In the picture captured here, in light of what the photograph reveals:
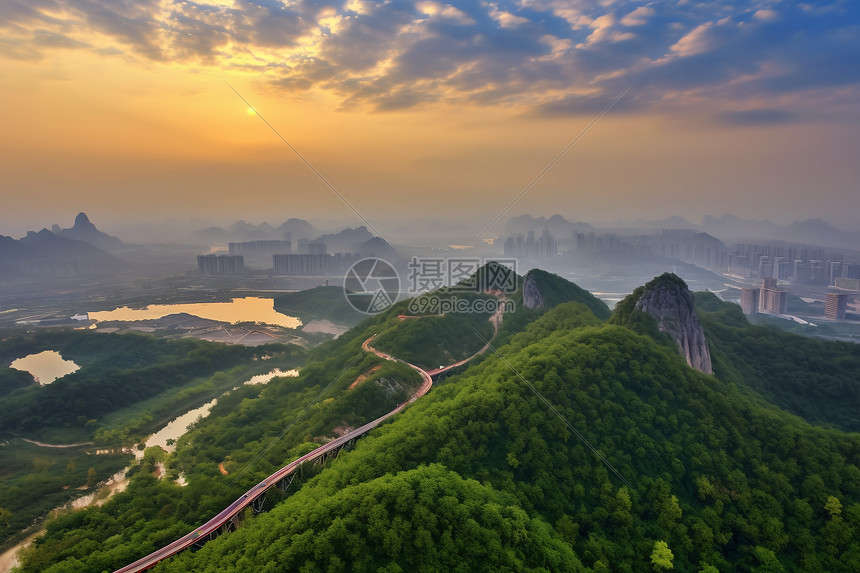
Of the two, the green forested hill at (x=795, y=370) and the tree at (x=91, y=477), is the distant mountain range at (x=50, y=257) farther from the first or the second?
the green forested hill at (x=795, y=370)

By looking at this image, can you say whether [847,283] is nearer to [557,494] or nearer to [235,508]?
[557,494]

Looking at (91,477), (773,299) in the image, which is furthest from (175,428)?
(773,299)

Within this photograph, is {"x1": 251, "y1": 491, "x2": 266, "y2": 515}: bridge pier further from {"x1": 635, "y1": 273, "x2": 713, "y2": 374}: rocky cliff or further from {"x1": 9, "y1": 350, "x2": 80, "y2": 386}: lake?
{"x1": 9, "y1": 350, "x2": 80, "y2": 386}: lake

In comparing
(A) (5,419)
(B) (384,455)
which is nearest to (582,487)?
(B) (384,455)

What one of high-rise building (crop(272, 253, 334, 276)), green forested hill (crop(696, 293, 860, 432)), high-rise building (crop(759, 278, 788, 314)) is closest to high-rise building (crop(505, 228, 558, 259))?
high-rise building (crop(272, 253, 334, 276))

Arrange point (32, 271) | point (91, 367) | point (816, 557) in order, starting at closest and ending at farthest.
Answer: point (816, 557) < point (91, 367) < point (32, 271)

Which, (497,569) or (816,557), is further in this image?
(816,557)

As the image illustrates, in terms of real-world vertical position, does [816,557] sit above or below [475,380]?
below

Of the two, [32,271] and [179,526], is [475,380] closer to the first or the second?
[179,526]
